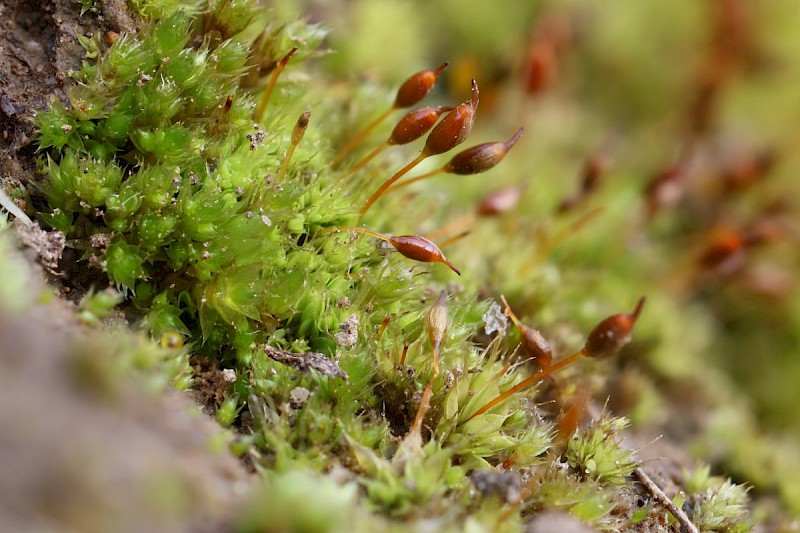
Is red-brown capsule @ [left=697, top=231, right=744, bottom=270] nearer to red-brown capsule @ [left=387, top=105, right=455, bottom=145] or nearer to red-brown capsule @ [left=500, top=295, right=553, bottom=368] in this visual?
red-brown capsule @ [left=500, top=295, right=553, bottom=368]

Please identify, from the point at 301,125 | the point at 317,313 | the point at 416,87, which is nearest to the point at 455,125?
the point at 416,87

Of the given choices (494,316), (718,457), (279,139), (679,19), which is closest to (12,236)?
(279,139)

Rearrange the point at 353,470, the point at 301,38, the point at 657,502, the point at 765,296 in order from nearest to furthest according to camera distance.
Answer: the point at 353,470, the point at 657,502, the point at 301,38, the point at 765,296

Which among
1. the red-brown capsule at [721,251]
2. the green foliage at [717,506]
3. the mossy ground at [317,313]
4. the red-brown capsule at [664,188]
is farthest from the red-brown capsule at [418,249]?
the red-brown capsule at [664,188]

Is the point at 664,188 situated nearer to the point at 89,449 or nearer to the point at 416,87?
the point at 416,87

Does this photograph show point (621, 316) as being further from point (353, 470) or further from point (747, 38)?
point (747, 38)

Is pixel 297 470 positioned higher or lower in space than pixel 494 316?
lower
